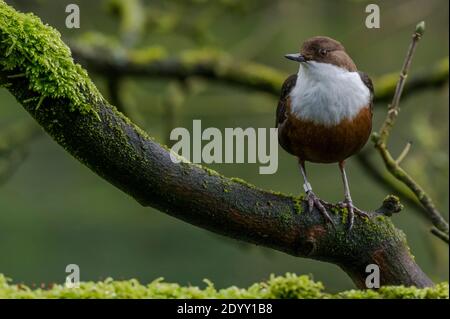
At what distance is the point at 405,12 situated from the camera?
768 centimetres

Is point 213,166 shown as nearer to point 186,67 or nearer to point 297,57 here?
point 186,67

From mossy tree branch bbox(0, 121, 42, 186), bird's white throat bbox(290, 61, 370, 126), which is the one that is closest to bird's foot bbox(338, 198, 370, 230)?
bird's white throat bbox(290, 61, 370, 126)

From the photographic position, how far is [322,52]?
12.2ft

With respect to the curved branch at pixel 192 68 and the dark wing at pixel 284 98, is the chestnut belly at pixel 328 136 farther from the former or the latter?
the curved branch at pixel 192 68

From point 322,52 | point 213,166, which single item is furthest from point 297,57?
point 213,166

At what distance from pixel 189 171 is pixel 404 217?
7856 millimetres

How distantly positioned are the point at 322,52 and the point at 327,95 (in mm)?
196

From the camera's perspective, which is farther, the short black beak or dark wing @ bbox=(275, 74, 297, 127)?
dark wing @ bbox=(275, 74, 297, 127)

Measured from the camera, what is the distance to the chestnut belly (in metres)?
3.67

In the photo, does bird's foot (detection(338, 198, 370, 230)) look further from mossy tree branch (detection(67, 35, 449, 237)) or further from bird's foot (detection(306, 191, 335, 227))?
mossy tree branch (detection(67, 35, 449, 237))

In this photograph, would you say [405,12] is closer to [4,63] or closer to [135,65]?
[135,65]

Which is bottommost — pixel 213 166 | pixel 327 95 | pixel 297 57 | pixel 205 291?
pixel 205 291

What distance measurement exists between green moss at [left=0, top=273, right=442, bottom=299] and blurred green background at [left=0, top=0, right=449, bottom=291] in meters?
3.50

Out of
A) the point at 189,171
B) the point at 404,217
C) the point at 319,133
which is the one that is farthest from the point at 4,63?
the point at 404,217
